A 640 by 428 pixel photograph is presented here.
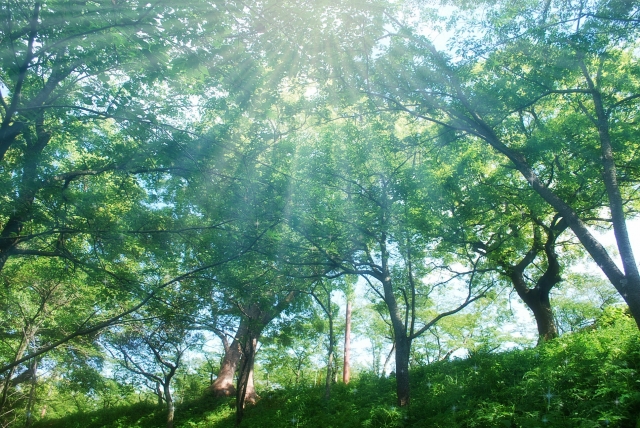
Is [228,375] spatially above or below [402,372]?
above

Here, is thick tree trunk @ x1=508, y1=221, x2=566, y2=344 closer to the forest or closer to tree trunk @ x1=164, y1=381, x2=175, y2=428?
the forest

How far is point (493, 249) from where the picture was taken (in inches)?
440

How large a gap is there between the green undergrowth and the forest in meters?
0.06

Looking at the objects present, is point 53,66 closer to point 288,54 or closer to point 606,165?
point 288,54

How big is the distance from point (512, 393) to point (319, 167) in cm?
718

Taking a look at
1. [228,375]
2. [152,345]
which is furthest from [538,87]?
[228,375]

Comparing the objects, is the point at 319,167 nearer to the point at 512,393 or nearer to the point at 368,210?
the point at 368,210

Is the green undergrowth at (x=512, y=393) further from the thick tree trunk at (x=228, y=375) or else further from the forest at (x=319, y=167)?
the thick tree trunk at (x=228, y=375)

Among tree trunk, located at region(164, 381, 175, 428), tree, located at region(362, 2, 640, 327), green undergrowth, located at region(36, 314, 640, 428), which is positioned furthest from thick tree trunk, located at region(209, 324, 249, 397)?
tree, located at region(362, 2, 640, 327)

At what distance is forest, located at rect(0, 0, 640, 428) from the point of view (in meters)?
5.48

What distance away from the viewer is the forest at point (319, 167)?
18.0 feet

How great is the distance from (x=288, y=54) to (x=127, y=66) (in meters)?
2.71

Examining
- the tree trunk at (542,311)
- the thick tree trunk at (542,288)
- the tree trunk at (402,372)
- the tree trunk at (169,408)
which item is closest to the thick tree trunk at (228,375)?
the tree trunk at (169,408)

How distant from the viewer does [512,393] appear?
771cm
